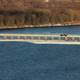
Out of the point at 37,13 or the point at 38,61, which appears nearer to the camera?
the point at 38,61

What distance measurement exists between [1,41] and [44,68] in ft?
59.7

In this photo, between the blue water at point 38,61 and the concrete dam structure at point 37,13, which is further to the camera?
the concrete dam structure at point 37,13

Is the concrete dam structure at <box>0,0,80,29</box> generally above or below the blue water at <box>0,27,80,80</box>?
below

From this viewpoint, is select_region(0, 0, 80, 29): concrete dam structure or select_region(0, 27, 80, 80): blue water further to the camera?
select_region(0, 0, 80, 29): concrete dam structure

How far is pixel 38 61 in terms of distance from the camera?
200 feet

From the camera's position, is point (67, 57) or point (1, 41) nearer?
point (67, 57)

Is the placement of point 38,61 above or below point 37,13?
above

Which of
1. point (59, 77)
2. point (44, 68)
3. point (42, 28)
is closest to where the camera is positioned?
point (59, 77)

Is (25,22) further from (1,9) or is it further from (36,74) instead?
(36,74)

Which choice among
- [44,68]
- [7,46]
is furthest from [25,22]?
→ [44,68]

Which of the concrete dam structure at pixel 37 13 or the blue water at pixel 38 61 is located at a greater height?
the blue water at pixel 38 61

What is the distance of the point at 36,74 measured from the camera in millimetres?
53906

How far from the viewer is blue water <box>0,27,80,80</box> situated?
5319 cm

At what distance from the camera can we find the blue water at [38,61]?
2094 inches
